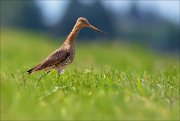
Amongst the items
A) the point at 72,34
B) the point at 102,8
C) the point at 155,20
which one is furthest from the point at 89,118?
the point at 155,20

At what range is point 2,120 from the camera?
627 centimetres

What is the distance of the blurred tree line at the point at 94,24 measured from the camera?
100 m

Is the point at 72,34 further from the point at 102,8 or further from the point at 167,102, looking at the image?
the point at 102,8

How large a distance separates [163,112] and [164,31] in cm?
12161

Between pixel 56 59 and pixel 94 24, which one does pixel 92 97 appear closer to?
pixel 56 59

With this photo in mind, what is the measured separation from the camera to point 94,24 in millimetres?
106250

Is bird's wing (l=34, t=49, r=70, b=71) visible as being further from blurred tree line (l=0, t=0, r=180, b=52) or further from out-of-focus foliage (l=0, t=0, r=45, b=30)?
out-of-focus foliage (l=0, t=0, r=45, b=30)

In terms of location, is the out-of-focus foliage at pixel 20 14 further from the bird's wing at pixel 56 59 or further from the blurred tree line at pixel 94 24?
the bird's wing at pixel 56 59

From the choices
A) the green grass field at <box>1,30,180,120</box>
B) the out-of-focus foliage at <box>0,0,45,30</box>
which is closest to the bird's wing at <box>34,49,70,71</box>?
the green grass field at <box>1,30,180,120</box>

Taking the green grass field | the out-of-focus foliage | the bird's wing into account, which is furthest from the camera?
the out-of-focus foliage

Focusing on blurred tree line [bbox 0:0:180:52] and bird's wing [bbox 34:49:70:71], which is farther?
blurred tree line [bbox 0:0:180:52]

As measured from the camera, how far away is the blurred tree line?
329 ft

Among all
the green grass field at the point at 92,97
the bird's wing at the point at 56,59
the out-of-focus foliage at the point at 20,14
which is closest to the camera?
the green grass field at the point at 92,97

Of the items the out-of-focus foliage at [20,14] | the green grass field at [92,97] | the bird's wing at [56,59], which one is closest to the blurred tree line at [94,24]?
the out-of-focus foliage at [20,14]
